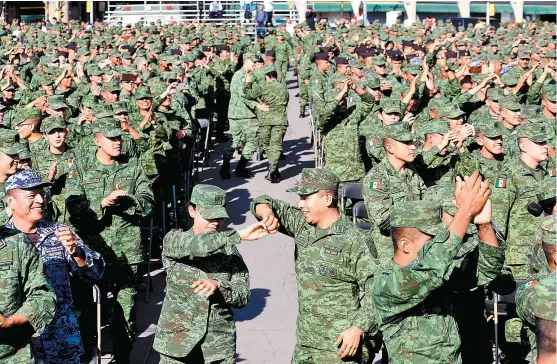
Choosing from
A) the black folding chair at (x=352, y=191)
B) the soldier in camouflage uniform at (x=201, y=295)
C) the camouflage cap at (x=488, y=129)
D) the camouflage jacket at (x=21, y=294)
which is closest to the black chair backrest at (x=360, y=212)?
the black folding chair at (x=352, y=191)

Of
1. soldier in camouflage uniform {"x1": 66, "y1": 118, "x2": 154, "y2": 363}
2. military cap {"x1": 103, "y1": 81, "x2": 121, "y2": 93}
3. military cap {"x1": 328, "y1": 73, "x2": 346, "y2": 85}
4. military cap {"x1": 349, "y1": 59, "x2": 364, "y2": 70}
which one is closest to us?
soldier in camouflage uniform {"x1": 66, "y1": 118, "x2": 154, "y2": 363}

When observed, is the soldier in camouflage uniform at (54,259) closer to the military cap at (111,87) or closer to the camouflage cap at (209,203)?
the camouflage cap at (209,203)

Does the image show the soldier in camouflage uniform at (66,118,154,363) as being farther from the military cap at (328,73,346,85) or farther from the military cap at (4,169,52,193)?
the military cap at (328,73,346,85)

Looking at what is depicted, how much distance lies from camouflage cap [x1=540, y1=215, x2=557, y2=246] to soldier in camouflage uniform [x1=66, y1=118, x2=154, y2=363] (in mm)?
3957

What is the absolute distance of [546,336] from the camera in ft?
12.2

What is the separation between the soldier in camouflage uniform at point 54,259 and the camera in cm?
627

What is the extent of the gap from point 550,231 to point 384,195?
8.60 ft

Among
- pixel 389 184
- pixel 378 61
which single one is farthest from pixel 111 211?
pixel 378 61

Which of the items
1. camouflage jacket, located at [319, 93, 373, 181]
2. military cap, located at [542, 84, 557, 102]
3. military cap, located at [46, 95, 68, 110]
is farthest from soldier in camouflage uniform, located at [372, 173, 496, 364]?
military cap, located at [542, 84, 557, 102]

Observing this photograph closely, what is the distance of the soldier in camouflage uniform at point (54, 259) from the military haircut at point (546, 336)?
11.6 feet

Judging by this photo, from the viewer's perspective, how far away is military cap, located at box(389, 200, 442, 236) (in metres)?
5.21

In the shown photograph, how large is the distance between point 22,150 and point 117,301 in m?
1.51

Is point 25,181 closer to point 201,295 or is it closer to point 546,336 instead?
point 201,295

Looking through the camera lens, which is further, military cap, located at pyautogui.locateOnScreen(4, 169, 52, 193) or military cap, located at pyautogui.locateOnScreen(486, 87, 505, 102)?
military cap, located at pyautogui.locateOnScreen(486, 87, 505, 102)
